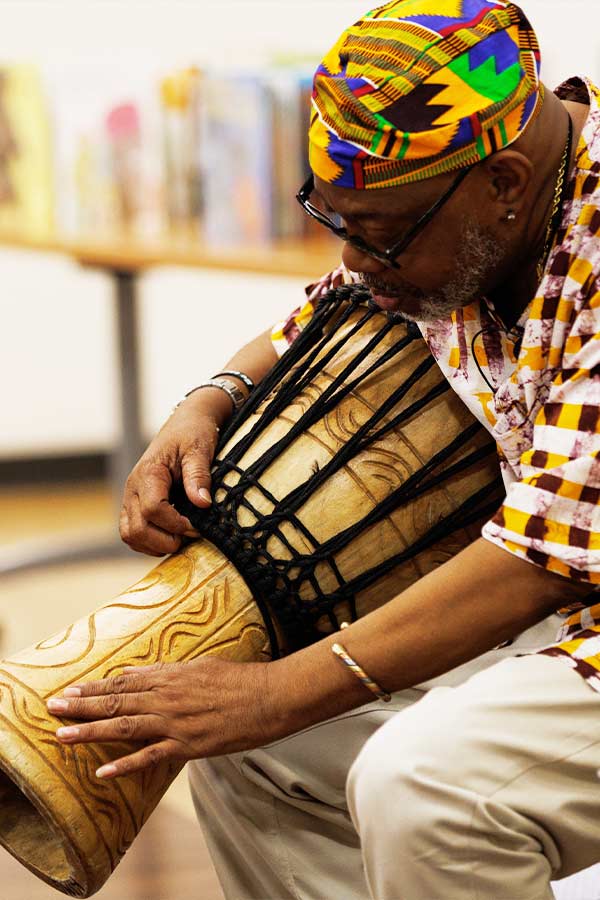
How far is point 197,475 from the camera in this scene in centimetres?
156

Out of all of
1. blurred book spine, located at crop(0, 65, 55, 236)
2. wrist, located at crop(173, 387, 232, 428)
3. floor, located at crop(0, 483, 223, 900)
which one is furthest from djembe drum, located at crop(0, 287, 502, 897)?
blurred book spine, located at crop(0, 65, 55, 236)

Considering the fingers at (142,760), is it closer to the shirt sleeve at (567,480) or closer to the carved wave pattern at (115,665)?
the carved wave pattern at (115,665)

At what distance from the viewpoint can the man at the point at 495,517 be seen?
48.3 inches

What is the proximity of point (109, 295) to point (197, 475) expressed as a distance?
2.92 m

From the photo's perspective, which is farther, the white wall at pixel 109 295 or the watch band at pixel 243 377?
the white wall at pixel 109 295

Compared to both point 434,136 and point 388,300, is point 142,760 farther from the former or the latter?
point 434,136

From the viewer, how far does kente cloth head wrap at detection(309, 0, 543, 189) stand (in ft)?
4.25

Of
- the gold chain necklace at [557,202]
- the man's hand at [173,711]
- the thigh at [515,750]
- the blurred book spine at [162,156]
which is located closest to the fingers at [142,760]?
the man's hand at [173,711]

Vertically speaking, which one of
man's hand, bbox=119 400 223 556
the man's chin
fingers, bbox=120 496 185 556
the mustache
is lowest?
fingers, bbox=120 496 185 556

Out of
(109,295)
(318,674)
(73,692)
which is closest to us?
(318,674)

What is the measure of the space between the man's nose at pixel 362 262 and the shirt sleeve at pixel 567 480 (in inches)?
8.8

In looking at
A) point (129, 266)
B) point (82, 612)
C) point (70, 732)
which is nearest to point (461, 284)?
point (70, 732)

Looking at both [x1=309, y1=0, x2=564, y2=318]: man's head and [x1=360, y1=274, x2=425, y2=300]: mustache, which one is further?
[x1=360, y1=274, x2=425, y2=300]: mustache

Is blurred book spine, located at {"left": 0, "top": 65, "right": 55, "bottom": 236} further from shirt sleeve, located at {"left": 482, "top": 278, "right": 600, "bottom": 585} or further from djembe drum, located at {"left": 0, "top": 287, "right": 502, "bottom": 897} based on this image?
shirt sleeve, located at {"left": 482, "top": 278, "right": 600, "bottom": 585}
